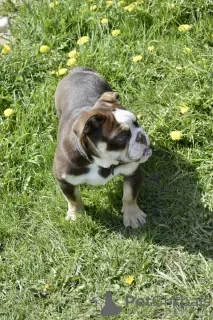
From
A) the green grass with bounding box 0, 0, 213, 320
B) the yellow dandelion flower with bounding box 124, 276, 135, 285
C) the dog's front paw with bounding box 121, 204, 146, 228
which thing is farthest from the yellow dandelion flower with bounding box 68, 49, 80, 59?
the yellow dandelion flower with bounding box 124, 276, 135, 285

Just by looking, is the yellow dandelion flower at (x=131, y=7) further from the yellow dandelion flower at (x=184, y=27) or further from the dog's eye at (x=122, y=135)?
the dog's eye at (x=122, y=135)

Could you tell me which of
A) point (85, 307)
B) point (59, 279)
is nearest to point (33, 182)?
point (59, 279)

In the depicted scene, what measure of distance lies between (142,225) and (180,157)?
64 centimetres

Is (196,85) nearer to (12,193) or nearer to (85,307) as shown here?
(12,193)

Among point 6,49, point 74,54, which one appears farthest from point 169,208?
point 6,49

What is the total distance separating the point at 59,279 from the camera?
131 inches

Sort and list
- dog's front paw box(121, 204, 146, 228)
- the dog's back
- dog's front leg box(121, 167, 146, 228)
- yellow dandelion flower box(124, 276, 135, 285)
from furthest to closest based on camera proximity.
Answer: the dog's back → dog's front paw box(121, 204, 146, 228) → dog's front leg box(121, 167, 146, 228) → yellow dandelion flower box(124, 276, 135, 285)

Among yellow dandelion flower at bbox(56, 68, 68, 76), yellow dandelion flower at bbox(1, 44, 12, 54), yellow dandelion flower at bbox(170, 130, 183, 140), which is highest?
yellow dandelion flower at bbox(1, 44, 12, 54)

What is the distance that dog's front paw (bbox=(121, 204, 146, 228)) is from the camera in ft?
11.5

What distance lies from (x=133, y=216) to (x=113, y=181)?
14.9 inches

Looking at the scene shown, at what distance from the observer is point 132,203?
3.49 metres

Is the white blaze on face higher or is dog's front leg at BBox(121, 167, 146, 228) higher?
the white blaze on face

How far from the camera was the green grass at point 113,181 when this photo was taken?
325 centimetres

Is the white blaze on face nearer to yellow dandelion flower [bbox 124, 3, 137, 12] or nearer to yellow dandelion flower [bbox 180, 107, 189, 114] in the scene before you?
yellow dandelion flower [bbox 180, 107, 189, 114]
